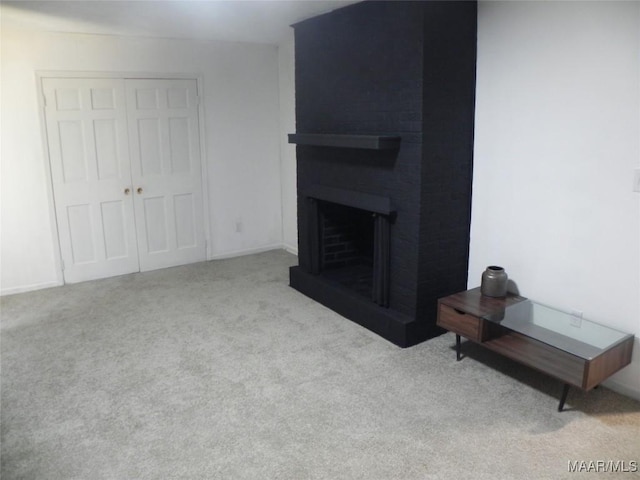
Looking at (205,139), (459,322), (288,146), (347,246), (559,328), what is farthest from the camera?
(288,146)

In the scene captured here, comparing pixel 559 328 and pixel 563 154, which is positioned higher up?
pixel 563 154

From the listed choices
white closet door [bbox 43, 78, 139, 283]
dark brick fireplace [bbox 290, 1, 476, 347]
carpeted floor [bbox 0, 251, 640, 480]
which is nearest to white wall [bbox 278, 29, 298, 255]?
dark brick fireplace [bbox 290, 1, 476, 347]

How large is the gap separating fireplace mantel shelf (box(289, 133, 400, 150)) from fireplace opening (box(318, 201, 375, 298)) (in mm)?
591

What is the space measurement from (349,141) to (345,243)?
1.25 meters

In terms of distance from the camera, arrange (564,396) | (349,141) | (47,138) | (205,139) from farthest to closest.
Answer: (205,139), (47,138), (349,141), (564,396)

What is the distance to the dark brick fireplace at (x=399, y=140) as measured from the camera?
3201 mm

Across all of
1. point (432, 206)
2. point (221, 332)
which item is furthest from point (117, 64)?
point (432, 206)

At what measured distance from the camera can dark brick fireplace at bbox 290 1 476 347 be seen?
3.20m

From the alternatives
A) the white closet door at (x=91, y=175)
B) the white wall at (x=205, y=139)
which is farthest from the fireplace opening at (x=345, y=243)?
the white closet door at (x=91, y=175)

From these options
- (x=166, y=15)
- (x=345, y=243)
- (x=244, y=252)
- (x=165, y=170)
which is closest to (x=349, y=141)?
A: (x=345, y=243)

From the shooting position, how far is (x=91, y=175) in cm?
471

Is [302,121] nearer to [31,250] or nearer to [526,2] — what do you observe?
[526,2]
